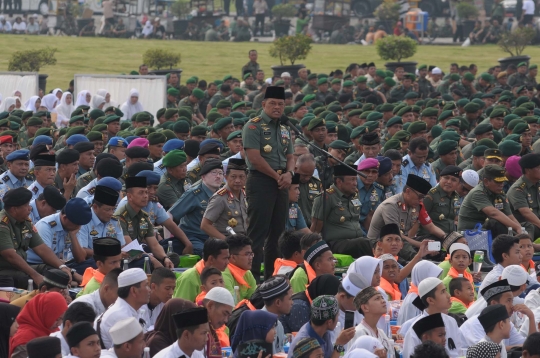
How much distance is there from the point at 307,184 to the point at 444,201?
58.7 inches

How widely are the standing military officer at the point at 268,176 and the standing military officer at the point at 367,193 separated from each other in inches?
87.0

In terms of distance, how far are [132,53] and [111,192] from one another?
1321 inches

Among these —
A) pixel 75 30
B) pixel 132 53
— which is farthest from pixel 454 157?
pixel 75 30

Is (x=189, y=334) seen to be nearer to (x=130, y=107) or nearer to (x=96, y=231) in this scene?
(x=96, y=231)

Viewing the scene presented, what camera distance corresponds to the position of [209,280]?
923 cm

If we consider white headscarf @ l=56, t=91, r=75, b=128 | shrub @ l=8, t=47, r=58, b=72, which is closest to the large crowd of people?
white headscarf @ l=56, t=91, r=75, b=128

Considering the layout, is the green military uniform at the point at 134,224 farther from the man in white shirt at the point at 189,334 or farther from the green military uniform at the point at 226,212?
the man in white shirt at the point at 189,334

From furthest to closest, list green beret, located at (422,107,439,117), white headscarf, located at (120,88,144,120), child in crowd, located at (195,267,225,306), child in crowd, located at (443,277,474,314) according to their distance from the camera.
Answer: white headscarf, located at (120,88,144,120) < green beret, located at (422,107,439,117) < child in crowd, located at (443,277,474,314) < child in crowd, located at (195,267,225,306)

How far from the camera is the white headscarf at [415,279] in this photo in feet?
31.8

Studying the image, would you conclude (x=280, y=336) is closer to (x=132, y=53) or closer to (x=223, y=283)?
(x=223, y=283)

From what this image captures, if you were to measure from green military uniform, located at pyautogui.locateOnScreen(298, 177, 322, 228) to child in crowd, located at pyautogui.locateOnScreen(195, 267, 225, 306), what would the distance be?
387 cm

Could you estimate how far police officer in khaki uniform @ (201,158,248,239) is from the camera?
38.1 ft

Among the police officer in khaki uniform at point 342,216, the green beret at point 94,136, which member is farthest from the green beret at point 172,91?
the police officer in khaki uniform at point 342,216

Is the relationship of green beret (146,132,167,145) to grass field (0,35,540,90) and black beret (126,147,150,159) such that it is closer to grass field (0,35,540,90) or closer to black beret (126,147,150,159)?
black beret (126,147,150,159)
